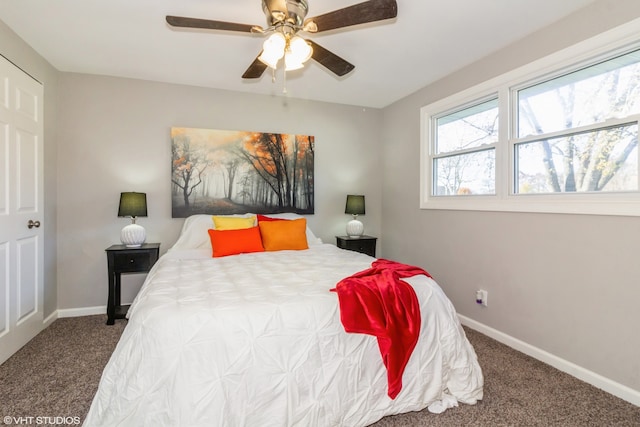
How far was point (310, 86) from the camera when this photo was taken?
11.6 ft

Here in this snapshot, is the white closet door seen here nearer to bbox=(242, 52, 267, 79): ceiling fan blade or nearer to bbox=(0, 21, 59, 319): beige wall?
bbox=(0, 21, 59, 319): beige wall

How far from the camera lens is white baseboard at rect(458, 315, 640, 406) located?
6.30ft

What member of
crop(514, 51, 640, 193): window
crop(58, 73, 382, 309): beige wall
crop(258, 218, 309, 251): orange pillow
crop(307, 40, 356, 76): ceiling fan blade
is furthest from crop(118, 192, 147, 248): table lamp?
crop(514, 51, 640, 193): window

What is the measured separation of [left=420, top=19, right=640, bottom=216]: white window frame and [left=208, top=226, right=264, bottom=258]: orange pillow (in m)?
1.88

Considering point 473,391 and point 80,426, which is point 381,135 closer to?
point 473,391

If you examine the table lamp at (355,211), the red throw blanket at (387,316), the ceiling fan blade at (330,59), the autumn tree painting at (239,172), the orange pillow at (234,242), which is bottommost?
the red throw blanket at (387,316)

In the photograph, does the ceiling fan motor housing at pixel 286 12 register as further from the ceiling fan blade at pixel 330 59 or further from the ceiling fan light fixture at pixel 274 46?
the ceiling fan blade at pixel 330 59

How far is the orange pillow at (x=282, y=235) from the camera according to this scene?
10.1 feet

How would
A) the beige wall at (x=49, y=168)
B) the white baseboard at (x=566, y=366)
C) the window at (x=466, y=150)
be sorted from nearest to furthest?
1. the white baseboard at (x=566, y=366)
2. the beige wall at (x=49, y=168)
3. the window at (x=466, y=150)

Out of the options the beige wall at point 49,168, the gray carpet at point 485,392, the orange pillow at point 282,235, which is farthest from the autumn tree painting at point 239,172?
the gray carpet at point 485,392

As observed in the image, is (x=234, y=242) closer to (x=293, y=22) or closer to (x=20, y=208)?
(x=20, y=208)

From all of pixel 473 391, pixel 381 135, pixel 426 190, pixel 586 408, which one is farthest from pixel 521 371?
pixel 381 135

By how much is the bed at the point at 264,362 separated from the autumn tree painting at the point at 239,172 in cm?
173

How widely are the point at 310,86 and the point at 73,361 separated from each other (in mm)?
3166
